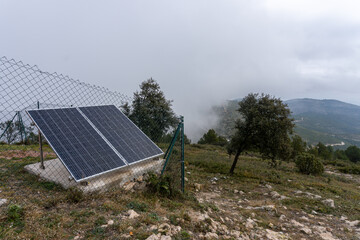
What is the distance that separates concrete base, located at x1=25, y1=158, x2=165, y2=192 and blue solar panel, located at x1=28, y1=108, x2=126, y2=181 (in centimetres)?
33

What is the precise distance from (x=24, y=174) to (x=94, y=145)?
2.46 meters

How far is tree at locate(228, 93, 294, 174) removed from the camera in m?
11.8

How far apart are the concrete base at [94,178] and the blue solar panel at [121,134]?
473mm

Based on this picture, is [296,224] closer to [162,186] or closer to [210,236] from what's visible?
[210,236]

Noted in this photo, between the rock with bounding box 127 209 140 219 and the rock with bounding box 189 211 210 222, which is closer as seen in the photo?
the rock with bounding box 127 209 140 219

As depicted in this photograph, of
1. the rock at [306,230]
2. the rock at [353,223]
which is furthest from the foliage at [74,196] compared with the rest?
the rock at [353,223]

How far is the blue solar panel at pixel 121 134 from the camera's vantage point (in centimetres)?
600

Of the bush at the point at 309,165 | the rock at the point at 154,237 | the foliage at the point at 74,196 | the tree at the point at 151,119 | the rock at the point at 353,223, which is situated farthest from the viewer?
the bush at the point at 309,165

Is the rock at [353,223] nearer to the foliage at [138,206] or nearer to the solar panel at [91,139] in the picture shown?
the foliage at [138,206]

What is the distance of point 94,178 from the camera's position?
4867 millimetres

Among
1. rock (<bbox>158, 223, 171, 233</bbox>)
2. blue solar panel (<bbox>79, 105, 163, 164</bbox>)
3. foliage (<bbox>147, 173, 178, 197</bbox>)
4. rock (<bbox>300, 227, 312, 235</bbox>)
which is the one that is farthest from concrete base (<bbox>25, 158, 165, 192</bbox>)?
rock (<bbox>300, 227, 312, 235</bbox>)

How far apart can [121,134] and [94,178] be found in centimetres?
197

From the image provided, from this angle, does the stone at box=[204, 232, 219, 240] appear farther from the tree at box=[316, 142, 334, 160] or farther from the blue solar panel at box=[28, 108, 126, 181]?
the tree at box=[316, 142, 334, 160]

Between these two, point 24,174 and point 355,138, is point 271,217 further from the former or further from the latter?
point 355,138
